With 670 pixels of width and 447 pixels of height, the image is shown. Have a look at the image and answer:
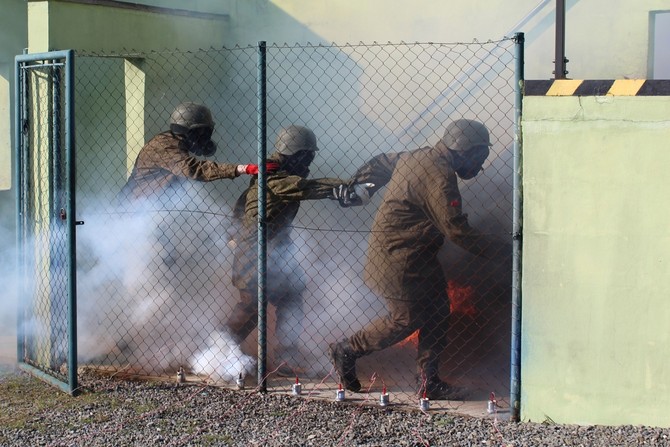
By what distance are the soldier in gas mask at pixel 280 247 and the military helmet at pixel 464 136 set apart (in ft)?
3.29

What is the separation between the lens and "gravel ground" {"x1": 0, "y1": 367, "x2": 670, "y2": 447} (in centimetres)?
530

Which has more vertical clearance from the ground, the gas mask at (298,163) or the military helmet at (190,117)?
the military helmet at (190,117)

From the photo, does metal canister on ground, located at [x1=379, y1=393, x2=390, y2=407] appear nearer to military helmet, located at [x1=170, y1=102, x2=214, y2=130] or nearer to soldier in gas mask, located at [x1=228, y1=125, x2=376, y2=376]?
soldier in gas mask, located at [x1=228, y1=125, x2=376, y2=376]

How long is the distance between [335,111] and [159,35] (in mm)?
1702

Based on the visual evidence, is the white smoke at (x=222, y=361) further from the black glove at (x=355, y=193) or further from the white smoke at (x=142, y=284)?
the black glove at (x=355, y=193)

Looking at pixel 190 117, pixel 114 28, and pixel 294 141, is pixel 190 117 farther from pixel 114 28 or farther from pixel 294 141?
pixel 114 28

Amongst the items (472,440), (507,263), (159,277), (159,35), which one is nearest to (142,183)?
(159,277)

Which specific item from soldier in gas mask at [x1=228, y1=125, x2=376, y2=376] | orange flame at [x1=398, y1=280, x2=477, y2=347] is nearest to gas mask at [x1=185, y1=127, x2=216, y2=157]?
soldier in gas mask at [x1=228, y1=125, x2=376, y2=376]

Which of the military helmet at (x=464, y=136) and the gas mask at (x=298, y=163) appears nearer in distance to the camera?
the military helmet at (x=464, y=136)

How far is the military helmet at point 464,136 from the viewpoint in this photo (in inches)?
247

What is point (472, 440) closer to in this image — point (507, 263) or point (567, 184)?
point (567, 184)

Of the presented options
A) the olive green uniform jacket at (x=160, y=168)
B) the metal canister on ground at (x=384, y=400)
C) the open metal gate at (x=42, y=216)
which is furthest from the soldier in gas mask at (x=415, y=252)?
the open metal gate at (x=42, y=216)

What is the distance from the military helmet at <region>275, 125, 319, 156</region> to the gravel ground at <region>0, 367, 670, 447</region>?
5.90 ft

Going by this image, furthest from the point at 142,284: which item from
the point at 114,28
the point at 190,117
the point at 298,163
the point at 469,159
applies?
the point at 469,159
